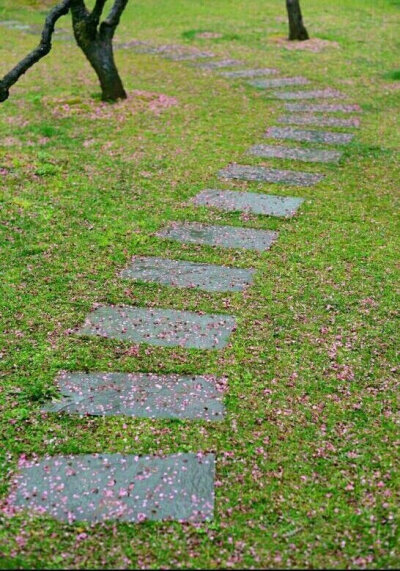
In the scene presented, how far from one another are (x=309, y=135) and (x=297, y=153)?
698mm

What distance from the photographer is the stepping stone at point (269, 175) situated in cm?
705

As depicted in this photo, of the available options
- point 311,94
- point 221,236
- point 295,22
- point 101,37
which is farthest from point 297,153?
point 295,22

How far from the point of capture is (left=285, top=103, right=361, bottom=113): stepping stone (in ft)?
30.7

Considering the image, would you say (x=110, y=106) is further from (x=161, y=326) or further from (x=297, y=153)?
(x=161, y=326)

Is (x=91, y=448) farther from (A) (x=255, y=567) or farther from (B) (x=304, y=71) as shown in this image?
(B) (x=304, y=71)

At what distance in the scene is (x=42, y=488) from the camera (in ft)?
11.0

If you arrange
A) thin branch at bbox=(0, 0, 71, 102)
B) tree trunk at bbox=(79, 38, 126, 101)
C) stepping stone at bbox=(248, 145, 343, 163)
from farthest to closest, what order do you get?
tree trunk at bbox=(79, 38, 126, 101)
stepping stone at bbox=(248, 145, 343, 163)
thin branch at bbox=(0, 0, 71, 102)

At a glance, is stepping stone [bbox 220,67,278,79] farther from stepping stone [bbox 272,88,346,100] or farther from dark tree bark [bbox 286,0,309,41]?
dark tree bark [bbox 286,0,309,41]

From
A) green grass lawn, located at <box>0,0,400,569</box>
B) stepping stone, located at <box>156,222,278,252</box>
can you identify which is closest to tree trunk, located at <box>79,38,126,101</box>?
green grass lawn, located at <box>0,0,400,569</box>

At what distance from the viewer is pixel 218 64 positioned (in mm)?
12086

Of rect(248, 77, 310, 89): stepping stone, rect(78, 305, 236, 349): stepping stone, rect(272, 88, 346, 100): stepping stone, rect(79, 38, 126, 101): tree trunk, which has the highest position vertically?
rect(79, 38, 126, 101): tree trunk

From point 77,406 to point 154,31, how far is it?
1286cm

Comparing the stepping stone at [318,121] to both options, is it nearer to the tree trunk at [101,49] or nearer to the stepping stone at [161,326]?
the tree trunk at [101,49]

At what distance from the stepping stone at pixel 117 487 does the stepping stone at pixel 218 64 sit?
955cm
